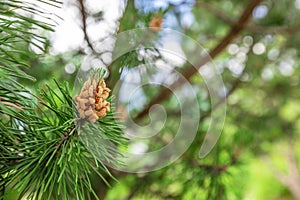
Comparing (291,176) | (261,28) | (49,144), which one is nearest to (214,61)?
(261,28)

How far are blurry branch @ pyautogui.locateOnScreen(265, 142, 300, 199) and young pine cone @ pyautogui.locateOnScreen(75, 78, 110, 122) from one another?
1.85 meters

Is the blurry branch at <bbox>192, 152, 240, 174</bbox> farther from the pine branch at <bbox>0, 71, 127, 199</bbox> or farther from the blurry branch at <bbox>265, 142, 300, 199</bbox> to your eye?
the blurry branch at <bbox>265, 142, 300, 199</bbox>

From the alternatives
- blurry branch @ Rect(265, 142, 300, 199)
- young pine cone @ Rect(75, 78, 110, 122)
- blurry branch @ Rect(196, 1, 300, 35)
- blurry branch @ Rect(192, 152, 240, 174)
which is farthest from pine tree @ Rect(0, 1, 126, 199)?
blurry branch @ Rect(265, 142, 300, 199)

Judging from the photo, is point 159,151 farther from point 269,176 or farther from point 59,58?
point 269,176

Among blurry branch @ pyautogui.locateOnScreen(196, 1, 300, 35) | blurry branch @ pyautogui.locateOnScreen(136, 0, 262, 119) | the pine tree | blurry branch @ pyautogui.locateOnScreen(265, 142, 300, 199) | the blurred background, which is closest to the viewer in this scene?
the pine tree

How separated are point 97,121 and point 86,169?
36 millimetres

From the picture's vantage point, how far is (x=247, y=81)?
0.88 meters

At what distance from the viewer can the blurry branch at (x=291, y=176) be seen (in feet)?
6.69

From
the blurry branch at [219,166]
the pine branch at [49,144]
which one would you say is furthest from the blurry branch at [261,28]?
the pine branch at [49,144]

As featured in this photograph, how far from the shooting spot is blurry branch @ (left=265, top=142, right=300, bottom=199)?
80.3 inches

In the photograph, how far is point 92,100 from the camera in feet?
0.85

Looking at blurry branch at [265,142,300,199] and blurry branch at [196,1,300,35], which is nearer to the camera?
blurry branch at [196,1,300,35]

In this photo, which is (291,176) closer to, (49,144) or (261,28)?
(261,28)

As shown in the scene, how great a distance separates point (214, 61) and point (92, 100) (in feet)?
1.87
